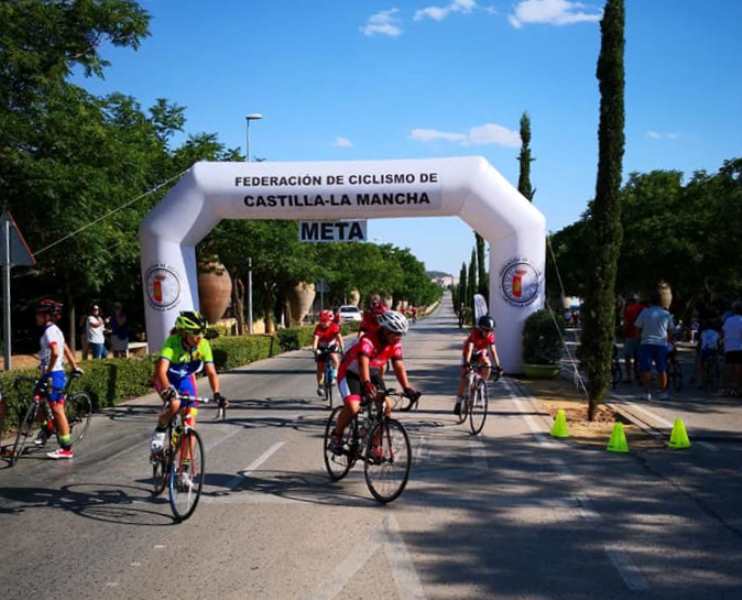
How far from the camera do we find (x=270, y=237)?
26.1m

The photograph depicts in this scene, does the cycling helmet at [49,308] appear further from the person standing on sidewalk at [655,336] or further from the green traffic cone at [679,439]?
the person standing on sidewalk at [655,336]

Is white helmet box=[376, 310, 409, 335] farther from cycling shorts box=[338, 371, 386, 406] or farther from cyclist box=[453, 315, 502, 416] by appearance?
cyclist box=[453, 315, 502, 416]

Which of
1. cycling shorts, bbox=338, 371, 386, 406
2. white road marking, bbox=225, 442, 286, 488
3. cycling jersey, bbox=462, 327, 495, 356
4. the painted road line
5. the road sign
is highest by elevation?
the road sign

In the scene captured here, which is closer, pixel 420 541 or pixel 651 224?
pixel 420 541

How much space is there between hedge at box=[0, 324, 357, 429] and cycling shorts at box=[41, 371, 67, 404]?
589 millimetres

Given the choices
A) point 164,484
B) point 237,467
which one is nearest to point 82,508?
point 164,484

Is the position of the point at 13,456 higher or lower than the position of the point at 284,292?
lower

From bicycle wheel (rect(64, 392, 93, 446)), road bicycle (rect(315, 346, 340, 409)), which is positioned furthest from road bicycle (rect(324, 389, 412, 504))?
road bicycle (rect(315, 346, 340, 409))

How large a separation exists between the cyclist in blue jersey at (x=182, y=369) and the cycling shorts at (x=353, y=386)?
123 centimetres

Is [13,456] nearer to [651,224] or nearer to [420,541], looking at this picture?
[420,541]

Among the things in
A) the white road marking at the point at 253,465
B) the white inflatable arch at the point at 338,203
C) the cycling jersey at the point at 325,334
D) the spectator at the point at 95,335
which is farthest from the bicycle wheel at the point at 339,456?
the spectator at the point at 95,335

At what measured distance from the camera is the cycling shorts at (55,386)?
8.62 metres

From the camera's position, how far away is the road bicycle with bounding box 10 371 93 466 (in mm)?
8680

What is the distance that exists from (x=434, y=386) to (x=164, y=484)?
34.5 feet
